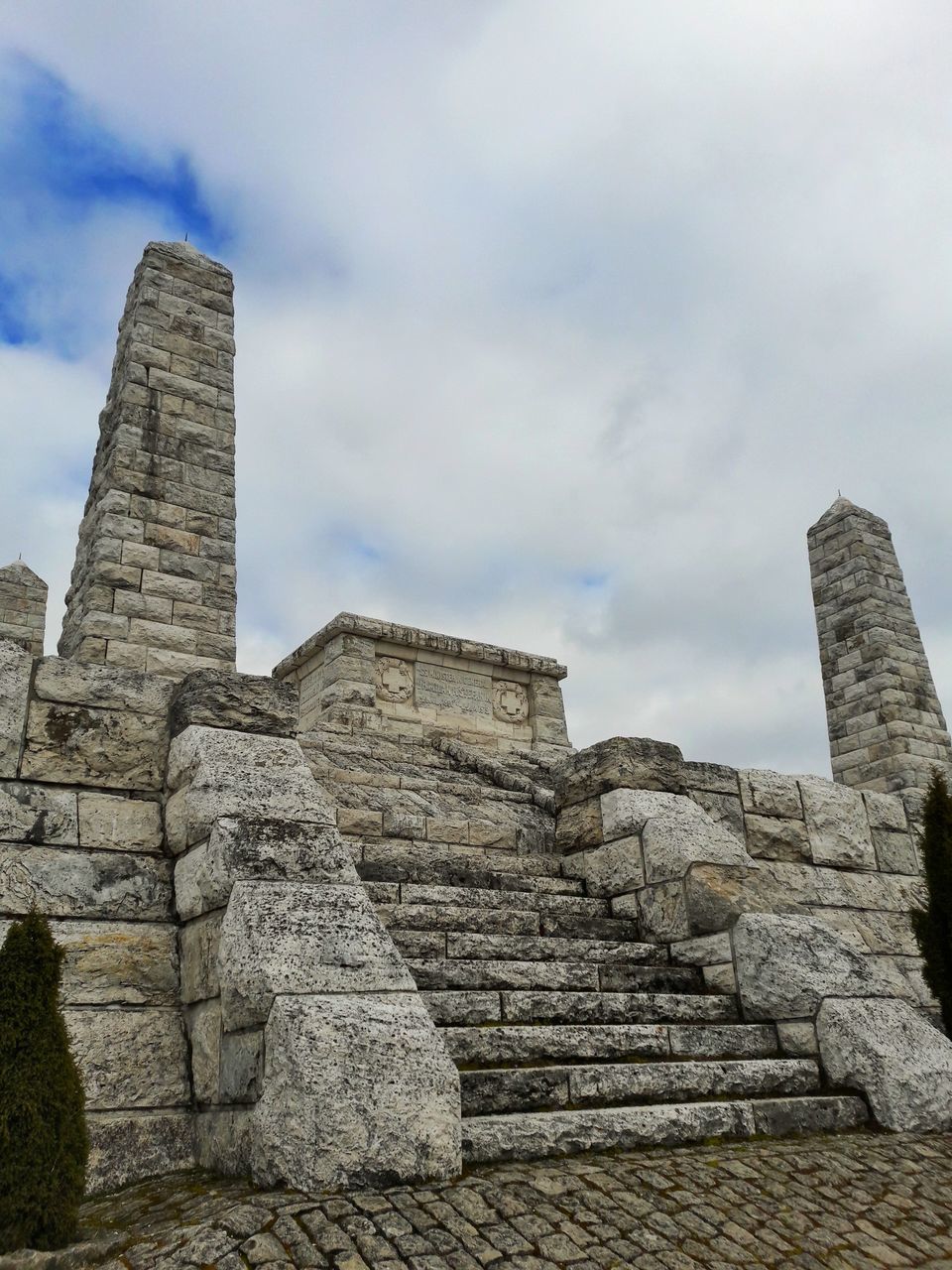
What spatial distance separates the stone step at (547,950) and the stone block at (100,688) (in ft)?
6.34

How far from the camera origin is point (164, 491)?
312 inches

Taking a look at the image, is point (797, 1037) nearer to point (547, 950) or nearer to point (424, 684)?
point (547, 950)

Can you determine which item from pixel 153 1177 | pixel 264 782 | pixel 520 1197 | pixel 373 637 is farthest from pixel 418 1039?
pixel 373 637

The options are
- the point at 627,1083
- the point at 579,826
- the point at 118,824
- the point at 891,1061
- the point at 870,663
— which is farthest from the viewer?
the point at 870,663

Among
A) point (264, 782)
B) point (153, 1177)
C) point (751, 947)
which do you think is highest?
point (264, 782)

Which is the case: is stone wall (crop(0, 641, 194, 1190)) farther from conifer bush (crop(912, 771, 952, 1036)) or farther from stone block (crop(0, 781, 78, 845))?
conifer bush (crop(912, 771, 952, 1036))

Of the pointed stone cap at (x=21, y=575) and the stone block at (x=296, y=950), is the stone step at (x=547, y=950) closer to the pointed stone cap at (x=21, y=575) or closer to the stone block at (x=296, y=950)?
the stone block at (x=296, y=950)

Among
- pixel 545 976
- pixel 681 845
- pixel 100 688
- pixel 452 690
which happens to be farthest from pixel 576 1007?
pixel 452 690

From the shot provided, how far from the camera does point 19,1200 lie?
10.5ft

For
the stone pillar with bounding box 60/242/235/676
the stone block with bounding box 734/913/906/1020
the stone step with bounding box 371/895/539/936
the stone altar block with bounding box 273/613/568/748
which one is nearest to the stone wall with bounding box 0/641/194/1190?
the stone step with bounding box 371/895/539/936

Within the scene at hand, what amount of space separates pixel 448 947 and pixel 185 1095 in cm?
132

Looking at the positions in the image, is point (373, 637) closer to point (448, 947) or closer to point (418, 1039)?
point (448, 947)

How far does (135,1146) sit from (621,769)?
3.56m

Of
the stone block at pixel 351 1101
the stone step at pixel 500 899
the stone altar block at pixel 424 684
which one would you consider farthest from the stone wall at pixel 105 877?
the stone altar block at pixel 424 684
